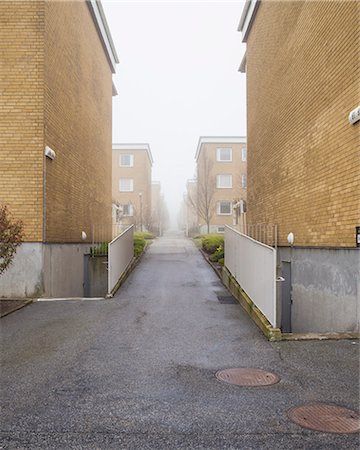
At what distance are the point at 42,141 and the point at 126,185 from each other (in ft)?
131

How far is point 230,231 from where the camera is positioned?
46.9 ft

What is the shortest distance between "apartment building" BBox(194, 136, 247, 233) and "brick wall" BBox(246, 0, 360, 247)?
28605 mm

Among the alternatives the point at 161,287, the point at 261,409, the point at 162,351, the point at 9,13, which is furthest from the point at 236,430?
the point at 9,13

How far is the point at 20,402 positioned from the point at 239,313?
6.08 metres

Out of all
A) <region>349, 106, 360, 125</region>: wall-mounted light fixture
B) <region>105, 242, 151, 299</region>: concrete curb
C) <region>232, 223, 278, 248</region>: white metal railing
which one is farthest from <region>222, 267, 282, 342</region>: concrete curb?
<region>349, 106, 360, 125</region>: wall-mounted light fixture

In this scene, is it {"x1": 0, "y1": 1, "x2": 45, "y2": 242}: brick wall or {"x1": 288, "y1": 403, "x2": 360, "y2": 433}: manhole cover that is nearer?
{"x1": 288, "y1": 403, "x2": 360, "y2": 433}: manhole cover

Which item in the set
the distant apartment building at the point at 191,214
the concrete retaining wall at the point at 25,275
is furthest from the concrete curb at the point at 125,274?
the distant apartment building at the point at 191,214

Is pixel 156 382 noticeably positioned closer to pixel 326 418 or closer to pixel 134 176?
pixel 326 418

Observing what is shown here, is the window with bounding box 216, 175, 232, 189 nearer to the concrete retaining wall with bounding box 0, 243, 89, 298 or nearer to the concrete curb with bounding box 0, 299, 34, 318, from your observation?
the concrete retaining wall with bounding box 0, 243, 89, 298

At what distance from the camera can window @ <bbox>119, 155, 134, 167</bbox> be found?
52188 millimetres

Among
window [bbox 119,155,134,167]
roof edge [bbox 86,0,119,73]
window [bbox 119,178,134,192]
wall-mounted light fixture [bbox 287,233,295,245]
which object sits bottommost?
wall-mounted light fixture [bbox 287,233,295,245]

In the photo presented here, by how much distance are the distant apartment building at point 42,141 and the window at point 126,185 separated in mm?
35384

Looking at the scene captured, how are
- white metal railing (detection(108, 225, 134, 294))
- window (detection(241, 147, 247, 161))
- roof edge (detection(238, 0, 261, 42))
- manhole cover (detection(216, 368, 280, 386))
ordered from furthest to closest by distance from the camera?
window (detection(241, 147, 247, 161)) → roof edge (detection(238, 0, 261, 42)) → white metal railing (detection(108, 225, 134, 294)) → manhole cover (detection(216, 368, 280, 386))

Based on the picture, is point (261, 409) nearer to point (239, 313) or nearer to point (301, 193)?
point (239, 313)
